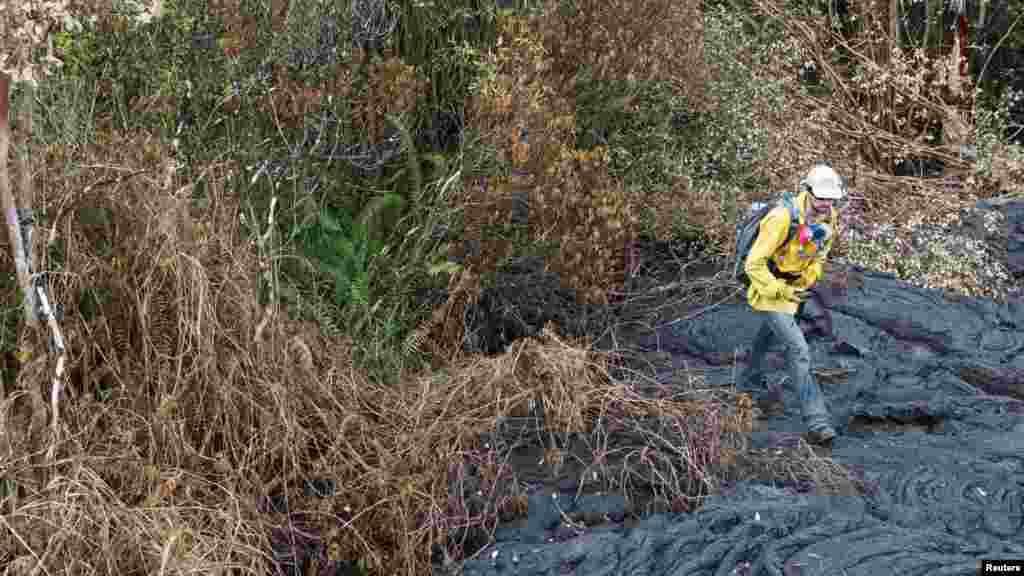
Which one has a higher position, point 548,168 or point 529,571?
point 548,168

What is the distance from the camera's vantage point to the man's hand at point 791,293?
699cm

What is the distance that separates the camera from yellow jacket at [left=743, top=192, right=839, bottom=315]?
6840 millimetres

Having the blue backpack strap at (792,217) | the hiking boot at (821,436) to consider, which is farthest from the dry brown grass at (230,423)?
the blue backpack strap at (792,217)

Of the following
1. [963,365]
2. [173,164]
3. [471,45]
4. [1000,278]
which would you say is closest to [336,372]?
[173,164]

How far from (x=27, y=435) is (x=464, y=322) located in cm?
329

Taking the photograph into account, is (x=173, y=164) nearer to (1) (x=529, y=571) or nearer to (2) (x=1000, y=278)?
(1) (x=529, y=571)

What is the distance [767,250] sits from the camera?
6.87 m

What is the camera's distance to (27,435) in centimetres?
534

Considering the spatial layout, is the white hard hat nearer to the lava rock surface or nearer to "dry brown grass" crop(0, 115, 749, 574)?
"dry brown grass" crop(0, 115, 749, 574)

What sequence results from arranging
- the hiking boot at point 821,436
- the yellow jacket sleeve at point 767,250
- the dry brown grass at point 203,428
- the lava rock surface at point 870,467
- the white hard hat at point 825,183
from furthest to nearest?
the hiking boot at point 821,436, the yellow jacket sleeve at point 767,250, the white hard hat at point 825,183, the lava rock surface at point 870,467, the dry brown grass at point 203,428

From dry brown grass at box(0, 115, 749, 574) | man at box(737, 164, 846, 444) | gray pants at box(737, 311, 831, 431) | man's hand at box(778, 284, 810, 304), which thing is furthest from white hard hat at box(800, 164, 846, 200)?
dry brown grass at box(0, 115, 749, 574)

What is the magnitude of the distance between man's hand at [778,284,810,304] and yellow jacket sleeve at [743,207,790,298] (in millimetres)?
36

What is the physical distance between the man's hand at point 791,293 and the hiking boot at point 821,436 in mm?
801

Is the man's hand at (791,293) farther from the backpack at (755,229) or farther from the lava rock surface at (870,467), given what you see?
the lava rock surface at (870,467)
